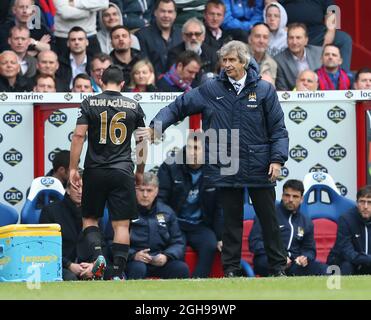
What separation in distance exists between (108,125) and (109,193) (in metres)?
0.70

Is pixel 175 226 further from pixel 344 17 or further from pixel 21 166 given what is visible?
pixel 344 17

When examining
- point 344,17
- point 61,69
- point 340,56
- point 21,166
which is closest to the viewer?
point 21,166

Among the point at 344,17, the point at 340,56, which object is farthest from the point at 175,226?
the point at 344,17

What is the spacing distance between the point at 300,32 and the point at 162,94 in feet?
10.8

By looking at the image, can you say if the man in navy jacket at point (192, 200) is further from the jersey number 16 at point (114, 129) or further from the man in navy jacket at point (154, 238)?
the jersey number 16 at point (114, 129)

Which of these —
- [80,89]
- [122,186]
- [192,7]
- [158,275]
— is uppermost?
[192,7]

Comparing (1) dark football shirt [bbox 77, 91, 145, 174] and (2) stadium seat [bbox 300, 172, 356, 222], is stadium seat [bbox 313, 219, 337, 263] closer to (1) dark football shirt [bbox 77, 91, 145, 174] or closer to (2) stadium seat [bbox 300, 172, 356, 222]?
(2) stadium seat [bbox 300, 172, 356, 222]

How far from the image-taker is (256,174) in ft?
48.6

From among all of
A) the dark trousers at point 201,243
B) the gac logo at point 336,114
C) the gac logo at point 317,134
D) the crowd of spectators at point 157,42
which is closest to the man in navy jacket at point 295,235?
the dark trousers at point 201,243

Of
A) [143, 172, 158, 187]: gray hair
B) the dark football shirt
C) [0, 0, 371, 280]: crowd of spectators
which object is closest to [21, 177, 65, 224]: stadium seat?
[0, 0, 371, 280]: crowd of spectators

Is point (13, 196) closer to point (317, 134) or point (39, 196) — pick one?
point (39, 196)

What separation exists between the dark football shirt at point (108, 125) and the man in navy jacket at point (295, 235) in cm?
274

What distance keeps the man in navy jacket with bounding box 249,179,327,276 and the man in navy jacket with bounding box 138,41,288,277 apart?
1.95 meters

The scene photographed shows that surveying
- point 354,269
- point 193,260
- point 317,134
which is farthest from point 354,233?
point 193,260
